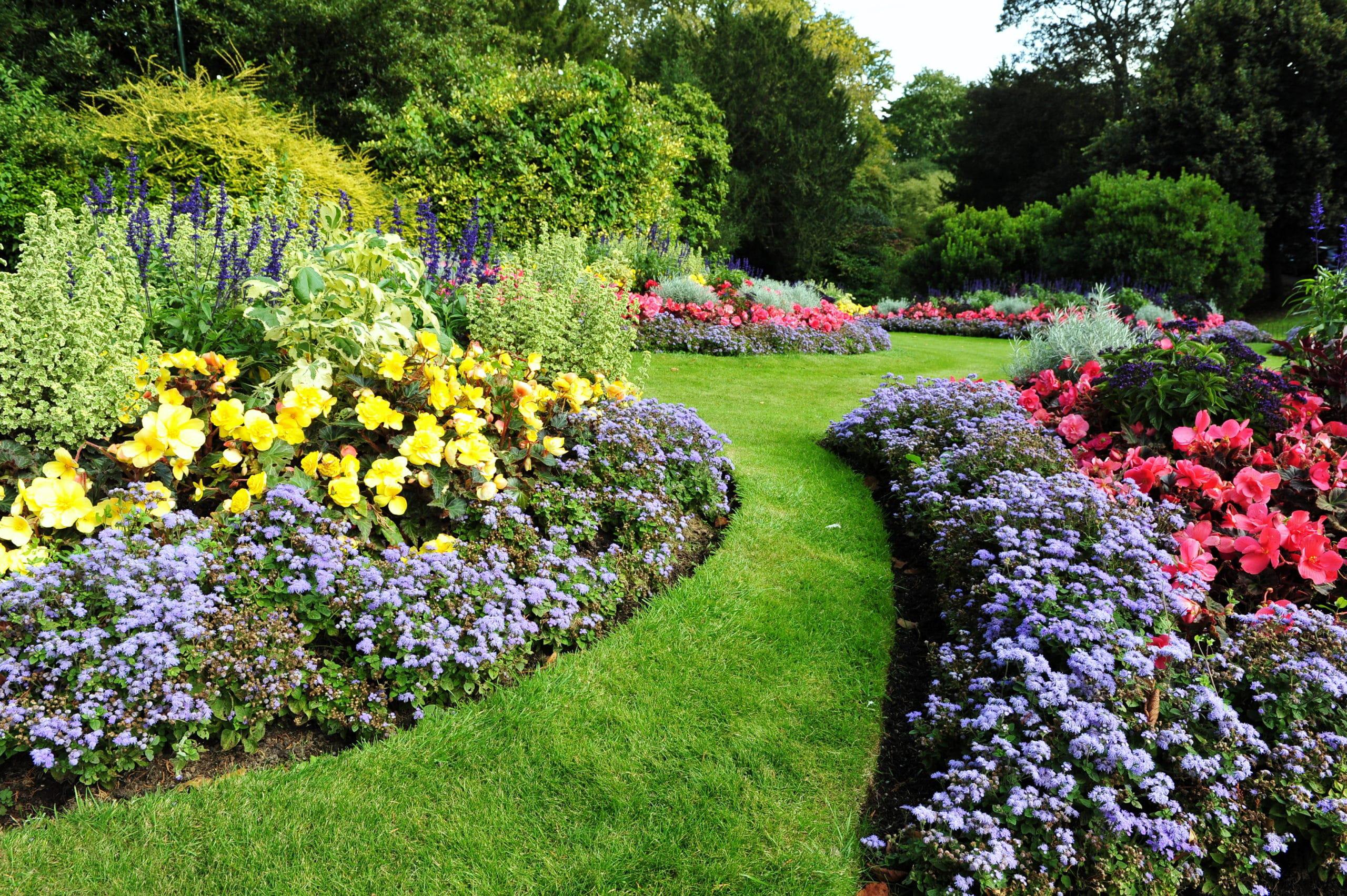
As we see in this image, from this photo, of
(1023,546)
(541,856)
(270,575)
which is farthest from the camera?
(1023,546)

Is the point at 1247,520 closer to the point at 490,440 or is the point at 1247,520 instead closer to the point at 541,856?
the point at 541,856

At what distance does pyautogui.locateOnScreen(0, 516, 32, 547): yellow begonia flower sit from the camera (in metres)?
2.15

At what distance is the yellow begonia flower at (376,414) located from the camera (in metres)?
2.65

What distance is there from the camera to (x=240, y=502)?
234cm

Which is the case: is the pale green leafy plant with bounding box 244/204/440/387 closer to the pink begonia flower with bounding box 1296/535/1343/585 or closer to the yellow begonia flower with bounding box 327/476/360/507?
the yellow begonia flower with bounding box 327/476/360/507

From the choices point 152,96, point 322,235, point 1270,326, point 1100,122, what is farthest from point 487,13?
point 1100,122

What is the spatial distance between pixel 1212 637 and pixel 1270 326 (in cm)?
1880

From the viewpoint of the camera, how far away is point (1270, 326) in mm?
16891

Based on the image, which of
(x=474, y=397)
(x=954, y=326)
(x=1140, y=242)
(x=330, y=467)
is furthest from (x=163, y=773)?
(x=1140, y=242)

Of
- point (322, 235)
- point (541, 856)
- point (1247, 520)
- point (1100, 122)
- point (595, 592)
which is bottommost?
point (541, 856)

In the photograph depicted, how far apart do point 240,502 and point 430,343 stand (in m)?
1.02

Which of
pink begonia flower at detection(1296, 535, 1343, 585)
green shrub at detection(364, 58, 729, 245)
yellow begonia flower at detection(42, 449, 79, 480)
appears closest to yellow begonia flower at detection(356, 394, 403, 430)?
yellow begonia flower at detection(42, 449, 79, 480)

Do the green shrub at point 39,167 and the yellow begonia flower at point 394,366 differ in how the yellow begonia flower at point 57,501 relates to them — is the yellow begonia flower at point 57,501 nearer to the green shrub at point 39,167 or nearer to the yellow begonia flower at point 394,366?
the yellow begonia flower at point 394,366

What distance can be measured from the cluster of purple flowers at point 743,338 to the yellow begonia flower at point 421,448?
4.96 metres
